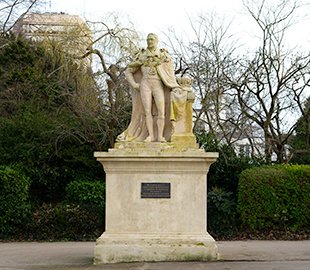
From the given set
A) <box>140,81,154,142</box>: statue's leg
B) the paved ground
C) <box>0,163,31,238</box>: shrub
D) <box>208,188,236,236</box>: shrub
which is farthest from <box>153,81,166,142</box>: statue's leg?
Answer: <box>0,163,31,238</box>: shrub

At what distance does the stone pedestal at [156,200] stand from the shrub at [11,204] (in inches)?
208

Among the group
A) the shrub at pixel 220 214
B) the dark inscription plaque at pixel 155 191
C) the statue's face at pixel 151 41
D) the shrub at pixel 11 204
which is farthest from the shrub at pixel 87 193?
the statue's face at pixel 151 41

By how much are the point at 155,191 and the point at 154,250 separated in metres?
0.95

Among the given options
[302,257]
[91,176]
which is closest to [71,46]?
[91,176]

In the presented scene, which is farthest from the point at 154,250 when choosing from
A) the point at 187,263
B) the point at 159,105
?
the point at 159,105

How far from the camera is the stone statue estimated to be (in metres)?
6.73

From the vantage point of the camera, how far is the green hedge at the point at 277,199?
10523 millimetres

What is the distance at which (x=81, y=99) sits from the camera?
1281 centimetres

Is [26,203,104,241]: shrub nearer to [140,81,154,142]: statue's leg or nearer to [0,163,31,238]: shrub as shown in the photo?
[0,163,31,238]: shrub

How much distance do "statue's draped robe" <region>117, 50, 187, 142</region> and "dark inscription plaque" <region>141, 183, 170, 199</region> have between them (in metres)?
0.93

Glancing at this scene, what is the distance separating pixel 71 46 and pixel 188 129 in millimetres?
7326

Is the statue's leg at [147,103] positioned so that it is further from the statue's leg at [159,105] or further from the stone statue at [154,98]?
the statue's leg at [159,105]

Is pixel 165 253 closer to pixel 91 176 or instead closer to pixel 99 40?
pixel 91 176

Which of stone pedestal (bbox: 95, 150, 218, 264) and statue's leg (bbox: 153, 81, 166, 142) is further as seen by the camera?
statue's leg (bbox: 153, 81, 166, 142)
